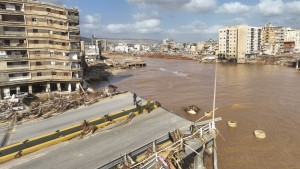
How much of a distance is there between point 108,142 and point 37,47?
3007cm

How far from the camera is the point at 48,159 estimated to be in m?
14.1

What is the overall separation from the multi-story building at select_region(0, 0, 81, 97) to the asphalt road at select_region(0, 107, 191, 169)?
26.7 meters

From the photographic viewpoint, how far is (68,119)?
832 inches

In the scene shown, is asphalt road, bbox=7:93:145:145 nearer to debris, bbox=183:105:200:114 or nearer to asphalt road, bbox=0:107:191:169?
asphalt road, bbox=0:107:191:169

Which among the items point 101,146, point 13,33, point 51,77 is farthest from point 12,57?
point 101,146

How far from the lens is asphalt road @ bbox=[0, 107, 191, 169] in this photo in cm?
1362

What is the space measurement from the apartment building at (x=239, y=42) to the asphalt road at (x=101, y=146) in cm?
10796

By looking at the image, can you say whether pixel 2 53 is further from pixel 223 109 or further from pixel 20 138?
pixel 223 109

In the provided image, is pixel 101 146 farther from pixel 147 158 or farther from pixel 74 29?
pixel 74 29

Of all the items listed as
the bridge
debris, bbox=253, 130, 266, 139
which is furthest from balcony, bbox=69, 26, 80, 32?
debris, bbox=253, 130, 266, 139

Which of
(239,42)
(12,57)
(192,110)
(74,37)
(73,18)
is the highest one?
(239,42)

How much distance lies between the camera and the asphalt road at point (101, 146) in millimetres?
13625

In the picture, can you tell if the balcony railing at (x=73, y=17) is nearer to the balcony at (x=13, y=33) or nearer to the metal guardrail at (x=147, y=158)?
the balcony at (x=13, y=33)

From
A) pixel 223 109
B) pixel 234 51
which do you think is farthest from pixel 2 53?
pixel 234 51
